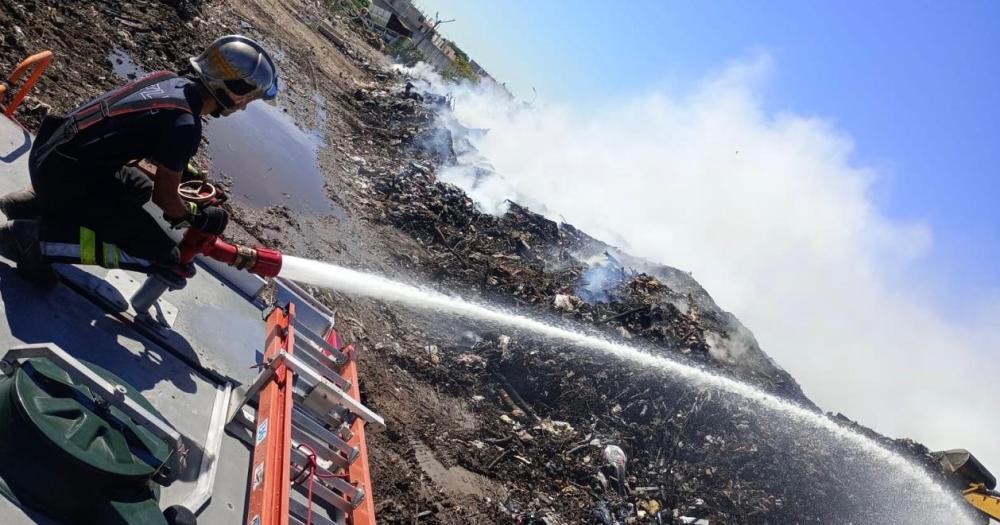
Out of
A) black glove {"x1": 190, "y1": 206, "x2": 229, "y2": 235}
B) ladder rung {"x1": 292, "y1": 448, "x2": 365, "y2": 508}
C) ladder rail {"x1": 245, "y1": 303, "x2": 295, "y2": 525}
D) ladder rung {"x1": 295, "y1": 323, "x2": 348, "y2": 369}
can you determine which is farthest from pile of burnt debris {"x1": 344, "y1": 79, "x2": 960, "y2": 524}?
black glove {"x1": 190, "y1": 206, "x2": 229, "y2": 235}

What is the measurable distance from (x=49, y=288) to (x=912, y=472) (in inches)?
444

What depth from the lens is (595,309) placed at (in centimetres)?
1130

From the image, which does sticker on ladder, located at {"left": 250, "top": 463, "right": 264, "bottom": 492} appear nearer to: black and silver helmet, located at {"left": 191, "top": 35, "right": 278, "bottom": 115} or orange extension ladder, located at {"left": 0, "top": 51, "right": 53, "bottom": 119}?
black and silver helmet, located at {"left": 191, "top": 35, "right": 278, "bottom": 115}

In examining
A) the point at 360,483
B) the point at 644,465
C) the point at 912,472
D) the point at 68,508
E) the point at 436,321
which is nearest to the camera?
the point at 68,508

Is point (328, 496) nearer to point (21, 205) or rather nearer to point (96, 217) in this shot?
point (96, 217)

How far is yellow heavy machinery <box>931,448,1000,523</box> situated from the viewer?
9.72 metres

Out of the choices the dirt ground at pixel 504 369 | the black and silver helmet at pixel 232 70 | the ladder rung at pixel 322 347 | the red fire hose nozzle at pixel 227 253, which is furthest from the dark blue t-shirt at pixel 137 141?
the dirt ground at pixel 504 369

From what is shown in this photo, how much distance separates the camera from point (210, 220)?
12.4 ft

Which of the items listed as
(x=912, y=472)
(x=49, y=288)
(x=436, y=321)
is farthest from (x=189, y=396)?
(x=912, y=472)

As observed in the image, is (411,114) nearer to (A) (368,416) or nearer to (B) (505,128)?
(B) (505,128)

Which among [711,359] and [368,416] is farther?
[711,359]

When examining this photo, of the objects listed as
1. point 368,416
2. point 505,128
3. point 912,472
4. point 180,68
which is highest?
point 505,128

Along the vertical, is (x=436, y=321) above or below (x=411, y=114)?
below

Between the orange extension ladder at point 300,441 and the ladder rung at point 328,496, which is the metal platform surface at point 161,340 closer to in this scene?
the orange extension ladder at point 300,441
